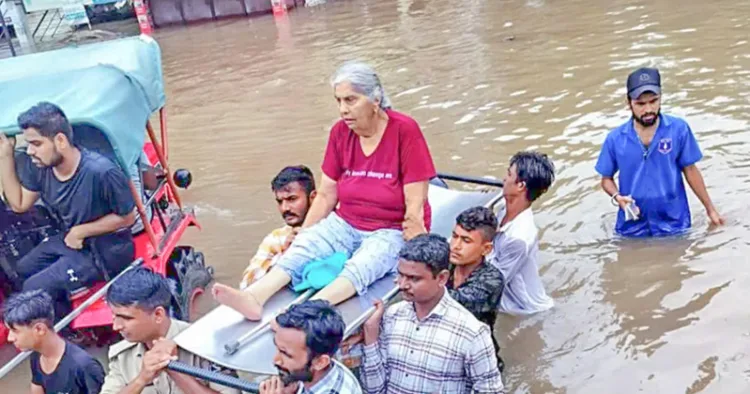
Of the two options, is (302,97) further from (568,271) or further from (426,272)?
(426,272)

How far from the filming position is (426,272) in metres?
3.49

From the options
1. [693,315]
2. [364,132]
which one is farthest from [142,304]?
[693,315]

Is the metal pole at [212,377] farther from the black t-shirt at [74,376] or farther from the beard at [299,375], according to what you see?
the black t-shirt at [74,376]

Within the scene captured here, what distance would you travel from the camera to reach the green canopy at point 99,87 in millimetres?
5293

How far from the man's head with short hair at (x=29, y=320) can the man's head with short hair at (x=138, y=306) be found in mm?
575

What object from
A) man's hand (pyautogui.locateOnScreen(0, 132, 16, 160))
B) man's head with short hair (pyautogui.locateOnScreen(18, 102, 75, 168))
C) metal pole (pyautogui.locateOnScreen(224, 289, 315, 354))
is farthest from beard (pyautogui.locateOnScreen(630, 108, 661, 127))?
man's hand (pyautogui.locateOnScreen(0, 132, 16, 160))

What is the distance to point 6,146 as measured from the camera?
516cm

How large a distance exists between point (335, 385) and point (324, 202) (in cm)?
193

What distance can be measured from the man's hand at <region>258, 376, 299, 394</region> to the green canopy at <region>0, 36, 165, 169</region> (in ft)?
8.78

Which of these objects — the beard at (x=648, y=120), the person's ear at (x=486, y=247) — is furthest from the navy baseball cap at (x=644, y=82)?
the person's ear at (x=486, y=247)

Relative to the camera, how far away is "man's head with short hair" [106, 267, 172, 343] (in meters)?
3.38

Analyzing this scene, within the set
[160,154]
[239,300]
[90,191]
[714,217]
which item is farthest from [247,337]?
[714,217]

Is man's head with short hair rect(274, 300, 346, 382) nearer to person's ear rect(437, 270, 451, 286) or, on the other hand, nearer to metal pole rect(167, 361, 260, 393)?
metal pole rect(167, 361, 260, 393)

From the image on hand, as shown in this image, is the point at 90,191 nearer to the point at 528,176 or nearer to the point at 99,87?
the point at 99,87
